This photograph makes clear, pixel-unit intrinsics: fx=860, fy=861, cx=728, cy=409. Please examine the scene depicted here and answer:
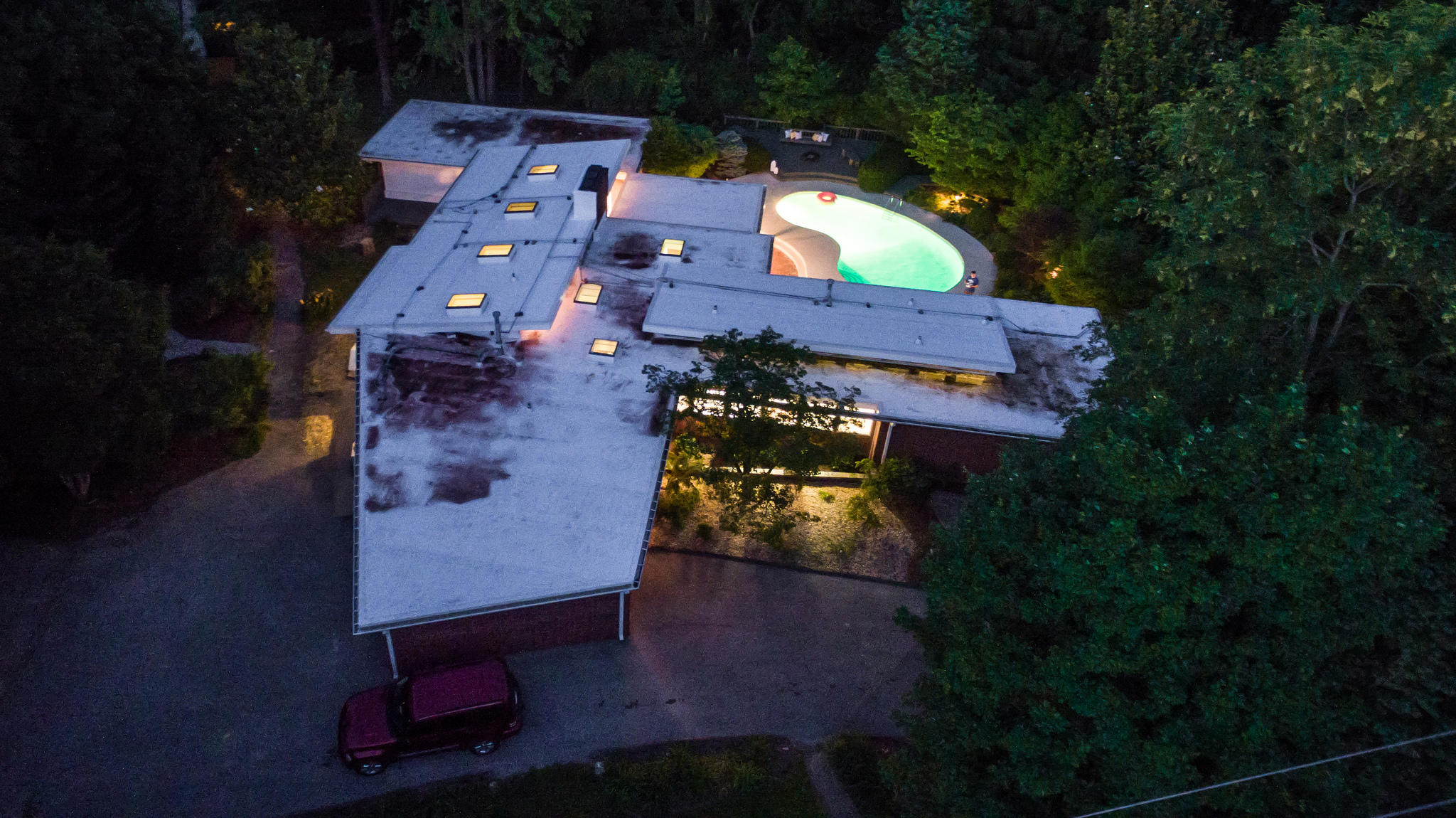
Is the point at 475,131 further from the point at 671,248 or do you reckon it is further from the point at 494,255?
the point at 671,248

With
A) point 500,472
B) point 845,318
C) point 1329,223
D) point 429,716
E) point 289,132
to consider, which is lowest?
point 429,716

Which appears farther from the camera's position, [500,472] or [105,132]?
[105,132]

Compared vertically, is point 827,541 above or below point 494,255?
below

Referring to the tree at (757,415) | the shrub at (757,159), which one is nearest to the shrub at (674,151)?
the shrub at (757,159)

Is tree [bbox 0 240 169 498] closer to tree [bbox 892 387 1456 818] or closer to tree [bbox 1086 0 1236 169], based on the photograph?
tree [bbox 892 387 1456 818]

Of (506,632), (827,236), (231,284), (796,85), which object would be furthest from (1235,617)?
(796,85)

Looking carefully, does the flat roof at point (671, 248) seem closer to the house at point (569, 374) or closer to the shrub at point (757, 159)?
the house at point (569, 374)

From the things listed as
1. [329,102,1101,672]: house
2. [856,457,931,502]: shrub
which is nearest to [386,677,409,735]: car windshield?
[329,102,1101,672]: house

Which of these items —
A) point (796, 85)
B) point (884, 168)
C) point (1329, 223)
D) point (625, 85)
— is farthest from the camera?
point (625, 85)
